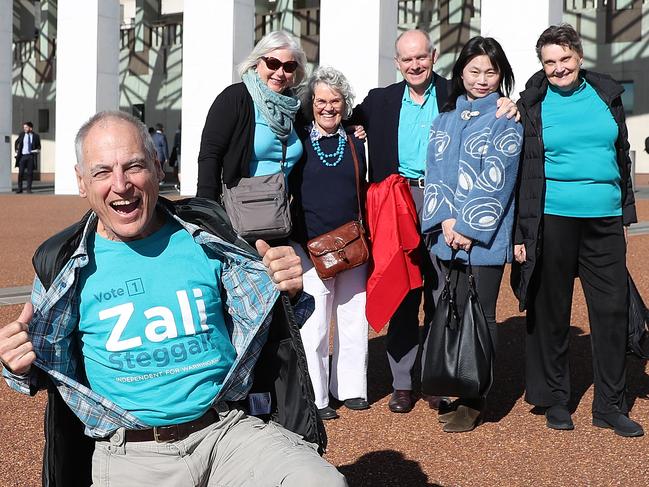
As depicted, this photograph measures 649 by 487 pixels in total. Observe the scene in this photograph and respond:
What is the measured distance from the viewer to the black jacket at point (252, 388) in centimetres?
278

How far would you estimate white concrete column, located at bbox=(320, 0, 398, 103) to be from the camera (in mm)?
18484

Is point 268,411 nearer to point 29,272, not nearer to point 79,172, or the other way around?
point 79,172

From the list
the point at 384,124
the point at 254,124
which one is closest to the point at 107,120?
the point at 254,124

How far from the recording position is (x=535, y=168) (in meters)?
4.88

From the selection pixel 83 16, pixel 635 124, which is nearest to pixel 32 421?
pixel 83 16

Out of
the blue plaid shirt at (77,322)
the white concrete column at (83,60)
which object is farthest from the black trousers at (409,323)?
the white concrete column at (83,60)

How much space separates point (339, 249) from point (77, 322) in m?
2.43

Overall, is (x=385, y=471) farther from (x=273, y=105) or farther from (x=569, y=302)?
(x=273, y=105)

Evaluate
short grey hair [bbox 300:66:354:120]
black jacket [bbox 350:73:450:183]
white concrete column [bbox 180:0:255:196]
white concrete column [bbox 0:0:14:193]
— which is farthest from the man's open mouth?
white concrete column [bbox 0:0:14:193]

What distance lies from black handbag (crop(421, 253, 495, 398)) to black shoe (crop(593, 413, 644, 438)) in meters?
0.66

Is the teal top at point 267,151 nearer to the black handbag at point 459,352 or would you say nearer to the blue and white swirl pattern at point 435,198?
the blue and white swirl pattern at point 435,198

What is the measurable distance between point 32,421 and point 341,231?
184 centimetres

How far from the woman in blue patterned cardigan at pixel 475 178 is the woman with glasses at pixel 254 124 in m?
0.76

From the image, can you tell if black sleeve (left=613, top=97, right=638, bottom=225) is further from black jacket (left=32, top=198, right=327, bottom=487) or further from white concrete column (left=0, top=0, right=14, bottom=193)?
white concrete column (left=0, top=0, right=14, bottom=193)
